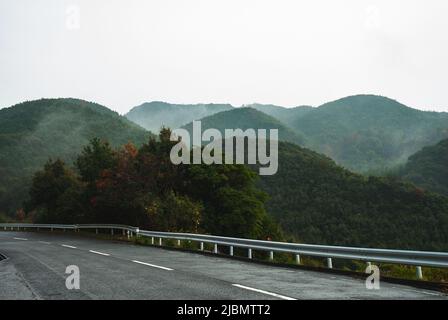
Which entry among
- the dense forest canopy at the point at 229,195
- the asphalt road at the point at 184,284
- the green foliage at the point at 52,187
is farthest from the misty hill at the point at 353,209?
the asphalt road at the point at 184,284

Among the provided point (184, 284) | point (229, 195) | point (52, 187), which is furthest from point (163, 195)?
point (184, 284)

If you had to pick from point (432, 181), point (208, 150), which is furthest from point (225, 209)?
point (432, 181)

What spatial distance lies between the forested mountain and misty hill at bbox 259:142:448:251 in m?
66.1

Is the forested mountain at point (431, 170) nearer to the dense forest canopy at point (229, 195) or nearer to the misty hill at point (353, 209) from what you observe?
the dense forest canopy at point (229, 195)

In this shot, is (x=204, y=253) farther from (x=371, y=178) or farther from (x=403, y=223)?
(x=371, y=178)

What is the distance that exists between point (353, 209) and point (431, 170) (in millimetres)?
90736

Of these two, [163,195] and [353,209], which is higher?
[163,195]

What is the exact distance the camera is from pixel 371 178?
12281 cm

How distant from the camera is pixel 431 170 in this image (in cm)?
18588

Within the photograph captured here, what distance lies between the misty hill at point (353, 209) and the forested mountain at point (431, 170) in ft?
217

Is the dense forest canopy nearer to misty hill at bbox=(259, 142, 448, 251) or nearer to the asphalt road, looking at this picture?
misty hill at bbox=(259, 142, 448, 251)

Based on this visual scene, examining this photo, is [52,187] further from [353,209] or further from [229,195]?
[353,209]

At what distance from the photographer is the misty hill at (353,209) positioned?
100000 millimetres
